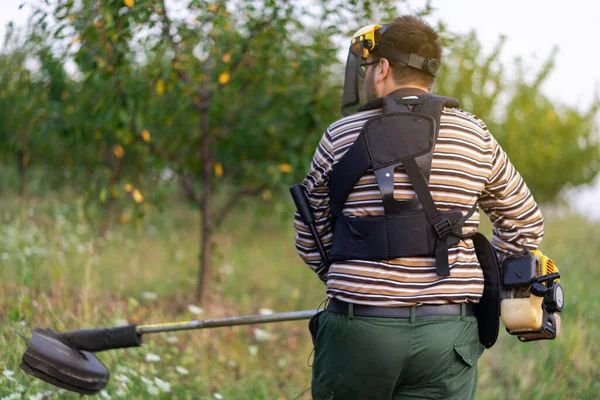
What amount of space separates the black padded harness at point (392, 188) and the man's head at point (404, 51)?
173mm

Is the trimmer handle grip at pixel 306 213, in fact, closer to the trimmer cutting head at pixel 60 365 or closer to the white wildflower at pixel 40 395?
the trimmer cutting head at pixel 60 365

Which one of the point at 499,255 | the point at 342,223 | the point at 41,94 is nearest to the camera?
the point at 342,223

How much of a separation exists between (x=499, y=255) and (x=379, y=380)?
78 centimetres

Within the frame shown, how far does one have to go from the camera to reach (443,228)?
2.21 metres

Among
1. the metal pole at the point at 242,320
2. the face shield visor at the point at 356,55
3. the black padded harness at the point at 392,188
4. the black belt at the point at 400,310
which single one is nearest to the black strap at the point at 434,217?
the black padded harness at the point at 392,188

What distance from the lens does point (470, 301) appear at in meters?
2.34

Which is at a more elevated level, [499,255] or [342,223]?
[342,223]

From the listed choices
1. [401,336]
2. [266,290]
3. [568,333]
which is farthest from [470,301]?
[266,290]

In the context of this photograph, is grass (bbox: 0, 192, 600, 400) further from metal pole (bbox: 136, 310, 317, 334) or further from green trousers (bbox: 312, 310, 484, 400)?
green trousers (bbox: 312, 310, 484, 400)

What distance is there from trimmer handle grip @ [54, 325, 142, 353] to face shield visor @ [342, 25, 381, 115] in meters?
1.54

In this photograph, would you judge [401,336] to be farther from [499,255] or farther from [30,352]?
[30,352]

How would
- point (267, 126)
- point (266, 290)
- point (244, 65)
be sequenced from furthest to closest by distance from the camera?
point (266, 290) → point (267, 126) → point (244, 65)

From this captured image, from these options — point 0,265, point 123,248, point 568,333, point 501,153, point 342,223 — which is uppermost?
point 501,153

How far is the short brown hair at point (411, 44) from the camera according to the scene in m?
2.39
